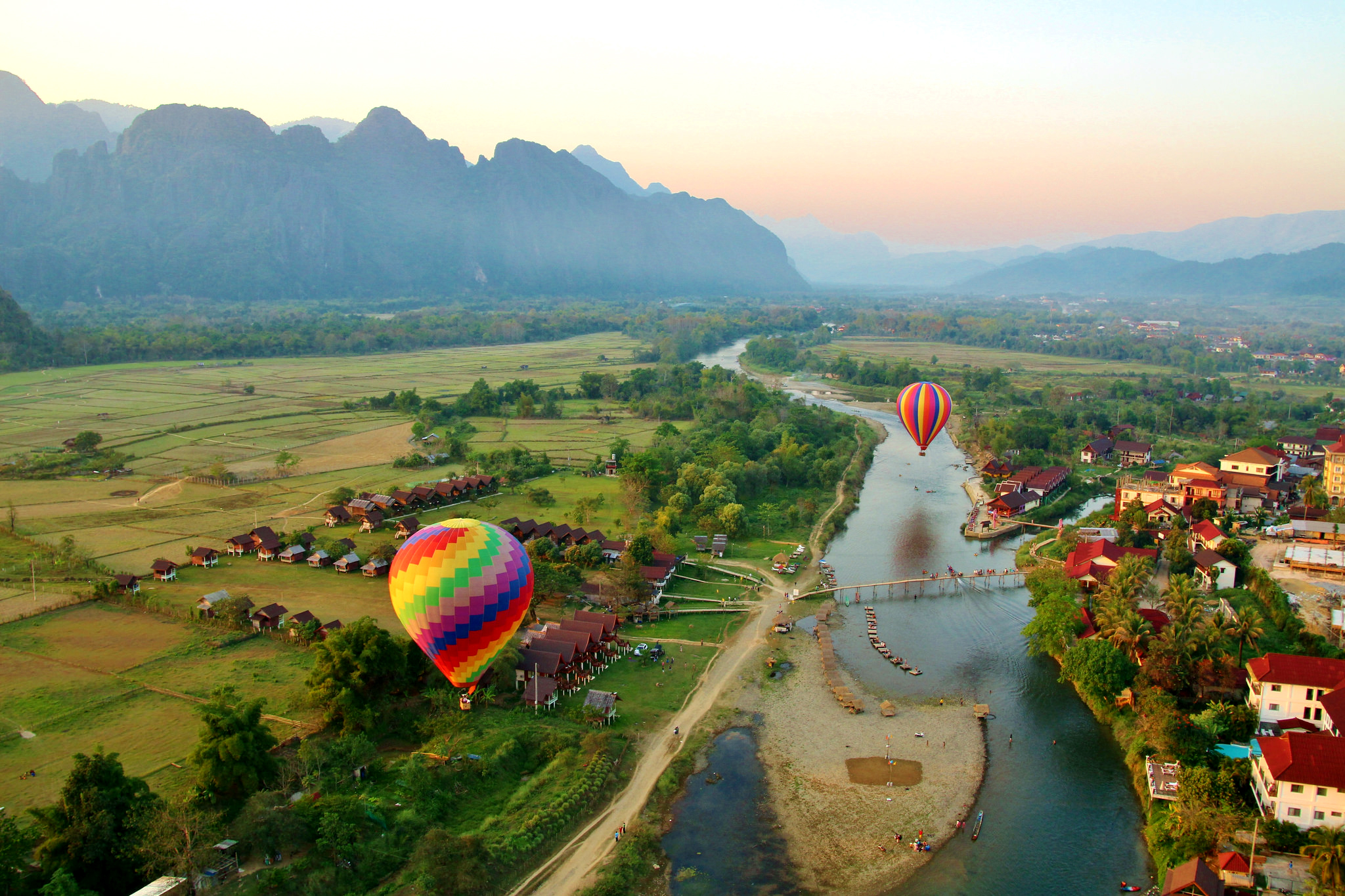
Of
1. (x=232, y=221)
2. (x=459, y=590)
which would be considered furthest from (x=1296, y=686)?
(x=232, y=221)

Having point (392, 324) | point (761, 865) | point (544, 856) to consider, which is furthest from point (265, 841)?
point (392, 324)

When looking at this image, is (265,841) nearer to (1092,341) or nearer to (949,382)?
(949,382)

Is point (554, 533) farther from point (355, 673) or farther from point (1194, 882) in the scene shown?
point (1194, 882)

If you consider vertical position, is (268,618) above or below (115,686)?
above

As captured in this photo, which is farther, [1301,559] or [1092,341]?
[1092,341]

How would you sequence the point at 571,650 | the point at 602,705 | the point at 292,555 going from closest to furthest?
1. the point at 602,705
2. the point at 571,650
3. the point at 292,555

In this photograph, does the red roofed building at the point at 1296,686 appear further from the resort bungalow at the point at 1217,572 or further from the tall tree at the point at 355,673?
the tall tree at the point at 355,673

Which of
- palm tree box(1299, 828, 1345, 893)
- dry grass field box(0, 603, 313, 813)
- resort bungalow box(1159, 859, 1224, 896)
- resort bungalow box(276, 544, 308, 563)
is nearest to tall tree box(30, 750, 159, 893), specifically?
dry grass field box(0, 603, 313, 813)
